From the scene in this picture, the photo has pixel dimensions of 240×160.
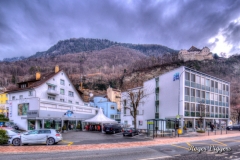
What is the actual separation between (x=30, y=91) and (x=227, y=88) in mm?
46284

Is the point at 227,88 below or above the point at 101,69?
below

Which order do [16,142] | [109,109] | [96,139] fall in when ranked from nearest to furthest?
[16,142], [96,139], [109,109]

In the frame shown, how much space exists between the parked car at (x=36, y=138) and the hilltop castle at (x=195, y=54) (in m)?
119

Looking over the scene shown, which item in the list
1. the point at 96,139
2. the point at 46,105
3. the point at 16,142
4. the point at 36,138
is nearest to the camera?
the point at 16,142

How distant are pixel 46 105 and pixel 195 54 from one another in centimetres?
11114

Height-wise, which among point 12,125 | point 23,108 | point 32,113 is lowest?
point 12,125

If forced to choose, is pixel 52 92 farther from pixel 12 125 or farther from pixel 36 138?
pixel 36 138

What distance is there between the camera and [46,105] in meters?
40.8

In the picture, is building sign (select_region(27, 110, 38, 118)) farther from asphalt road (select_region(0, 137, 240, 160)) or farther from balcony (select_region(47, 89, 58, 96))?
asphalt road (select_region(0, 137, 240, 160))

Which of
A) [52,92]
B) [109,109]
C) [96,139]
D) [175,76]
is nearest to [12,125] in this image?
[52,92]

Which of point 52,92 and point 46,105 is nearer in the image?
point 46,105

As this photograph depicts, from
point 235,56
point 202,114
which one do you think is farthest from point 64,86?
point 235,56

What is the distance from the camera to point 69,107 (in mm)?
47125

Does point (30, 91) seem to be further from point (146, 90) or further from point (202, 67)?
point (202, 67)
